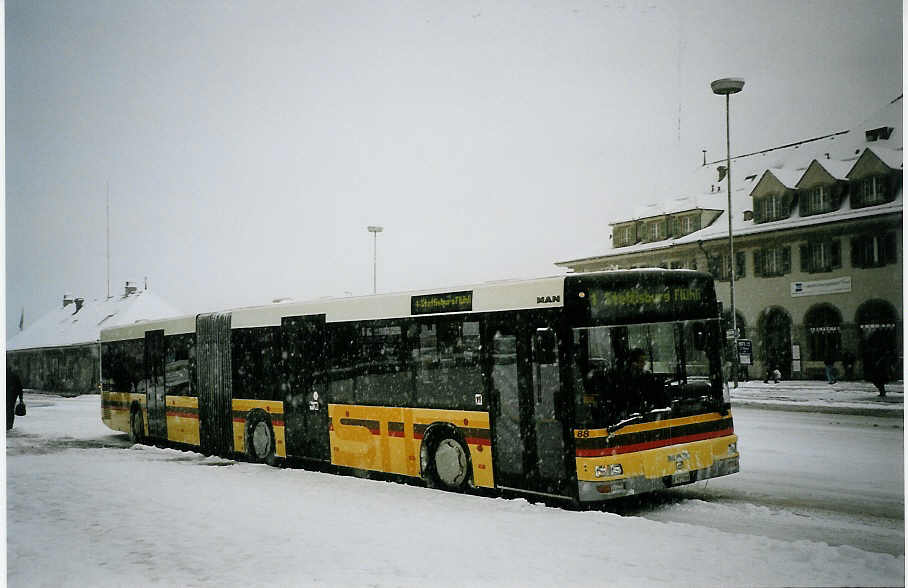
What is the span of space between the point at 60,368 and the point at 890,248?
23.7 m

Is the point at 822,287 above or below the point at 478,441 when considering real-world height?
above

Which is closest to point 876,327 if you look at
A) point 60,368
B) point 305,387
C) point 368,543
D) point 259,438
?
point 368,543

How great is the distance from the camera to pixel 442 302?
1015 cm

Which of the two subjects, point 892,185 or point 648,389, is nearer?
point 648,389

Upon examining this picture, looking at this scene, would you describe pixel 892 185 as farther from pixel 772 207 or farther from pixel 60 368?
pixel 60 368

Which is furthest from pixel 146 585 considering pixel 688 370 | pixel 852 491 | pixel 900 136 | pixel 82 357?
pixel 82 357

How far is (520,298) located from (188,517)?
152 inches

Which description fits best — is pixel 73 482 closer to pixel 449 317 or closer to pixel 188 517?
pixel 188 517

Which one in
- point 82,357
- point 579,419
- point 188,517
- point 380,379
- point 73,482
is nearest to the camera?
point 579,419

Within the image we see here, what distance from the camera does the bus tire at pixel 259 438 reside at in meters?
12.9

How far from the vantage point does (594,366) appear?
858 centimetres

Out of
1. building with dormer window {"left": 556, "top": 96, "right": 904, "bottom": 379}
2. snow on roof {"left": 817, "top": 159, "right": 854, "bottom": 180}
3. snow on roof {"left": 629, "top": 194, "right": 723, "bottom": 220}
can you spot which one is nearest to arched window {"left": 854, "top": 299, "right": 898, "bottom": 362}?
building with dormer window {"left": 556, "top": 96, "right": 904, "bottom": 379}

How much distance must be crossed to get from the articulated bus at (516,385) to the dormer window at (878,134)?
11.7ft

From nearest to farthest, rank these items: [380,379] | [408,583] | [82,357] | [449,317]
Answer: [408,583] → [449,317] → [380,379] → [82,357]
